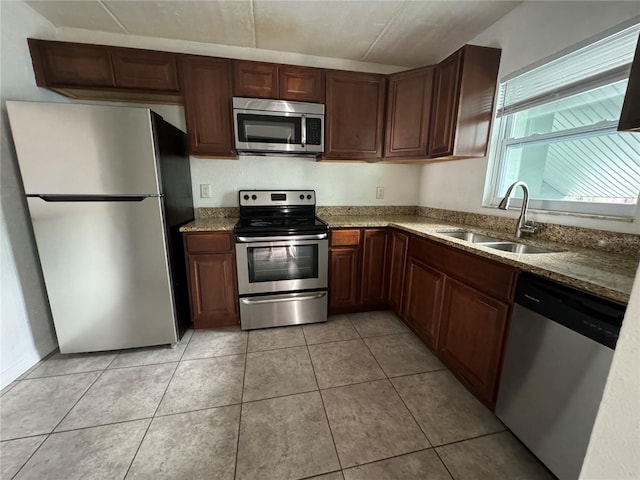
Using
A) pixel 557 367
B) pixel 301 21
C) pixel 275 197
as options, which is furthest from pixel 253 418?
pixel 301 21

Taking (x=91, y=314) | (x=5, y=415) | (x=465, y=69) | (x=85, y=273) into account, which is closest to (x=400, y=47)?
(x=465, y=69)

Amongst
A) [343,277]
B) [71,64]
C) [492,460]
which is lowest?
[492,460]

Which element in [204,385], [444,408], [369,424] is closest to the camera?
[369,424]

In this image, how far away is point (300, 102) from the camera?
219cm

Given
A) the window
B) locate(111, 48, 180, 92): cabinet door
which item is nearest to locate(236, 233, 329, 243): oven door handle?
locate(111, 48, 180, 92): cabinet door

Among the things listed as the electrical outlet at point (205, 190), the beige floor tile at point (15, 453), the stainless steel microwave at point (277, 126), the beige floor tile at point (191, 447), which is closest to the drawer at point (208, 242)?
the electrical outlet at point (205, 190)

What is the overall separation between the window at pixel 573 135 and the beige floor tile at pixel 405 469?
5.10 feet

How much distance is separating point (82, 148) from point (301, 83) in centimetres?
161

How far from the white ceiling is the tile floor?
240cm

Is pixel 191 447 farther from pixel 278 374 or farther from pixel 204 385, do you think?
pixel 278 374

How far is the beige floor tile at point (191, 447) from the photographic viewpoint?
44.4 inches

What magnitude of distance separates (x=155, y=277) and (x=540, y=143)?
281 cm

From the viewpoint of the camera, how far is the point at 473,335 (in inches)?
59.0

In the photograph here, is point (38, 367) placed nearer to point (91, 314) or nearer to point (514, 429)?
point (91, 314)
